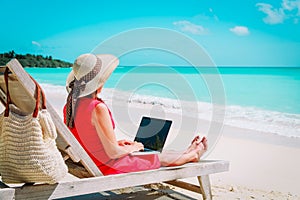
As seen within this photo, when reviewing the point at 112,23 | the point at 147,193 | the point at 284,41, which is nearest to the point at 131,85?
the point at 147,193

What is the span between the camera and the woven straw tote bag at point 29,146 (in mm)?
2590

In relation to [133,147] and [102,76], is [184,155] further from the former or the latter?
[102,76]

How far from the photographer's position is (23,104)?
2.76 meters

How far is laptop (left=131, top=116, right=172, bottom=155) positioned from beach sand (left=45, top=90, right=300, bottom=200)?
533 millimetres

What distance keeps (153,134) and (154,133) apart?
0.06 ft

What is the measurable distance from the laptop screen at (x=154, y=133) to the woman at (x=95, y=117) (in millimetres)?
495

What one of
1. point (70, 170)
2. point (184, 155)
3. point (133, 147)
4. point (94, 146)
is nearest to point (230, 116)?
point (184, 155)

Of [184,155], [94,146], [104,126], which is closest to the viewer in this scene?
[104,126]

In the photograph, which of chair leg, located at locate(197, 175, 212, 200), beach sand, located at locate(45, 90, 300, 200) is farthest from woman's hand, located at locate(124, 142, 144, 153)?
beach sand, located at locate(45, 90, 300, 200)

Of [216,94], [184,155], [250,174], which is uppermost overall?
[216,94]

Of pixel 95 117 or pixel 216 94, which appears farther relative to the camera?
pixel 216 94

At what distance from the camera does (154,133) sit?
12.8 feet

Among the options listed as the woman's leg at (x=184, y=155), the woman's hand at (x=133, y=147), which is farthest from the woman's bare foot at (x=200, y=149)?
the woman's hand at (x=133, y=147)

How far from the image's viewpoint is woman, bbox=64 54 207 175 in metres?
3.08
